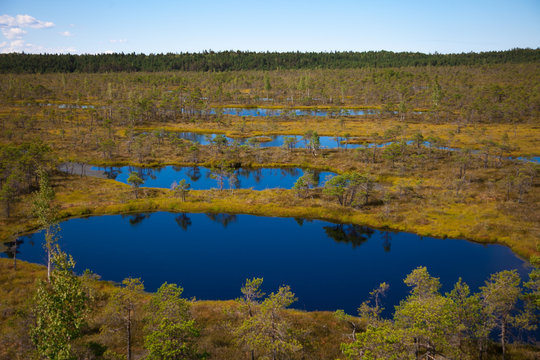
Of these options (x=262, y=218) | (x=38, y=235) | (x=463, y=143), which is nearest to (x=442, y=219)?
(x=262, y=218)

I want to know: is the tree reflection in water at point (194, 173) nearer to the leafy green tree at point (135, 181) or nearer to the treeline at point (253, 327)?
the leafy green tree at point (135, 181)

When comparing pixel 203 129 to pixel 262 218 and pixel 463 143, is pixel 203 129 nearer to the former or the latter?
pixel 262 218

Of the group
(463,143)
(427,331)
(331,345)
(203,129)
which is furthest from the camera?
(203,129)

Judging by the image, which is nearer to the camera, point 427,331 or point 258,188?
point 427,331

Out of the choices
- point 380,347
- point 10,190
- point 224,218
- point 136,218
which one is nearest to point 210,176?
point 224,218

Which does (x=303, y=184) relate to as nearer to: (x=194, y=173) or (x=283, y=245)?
(x=283, y=245)

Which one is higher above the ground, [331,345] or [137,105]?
[137,105]
